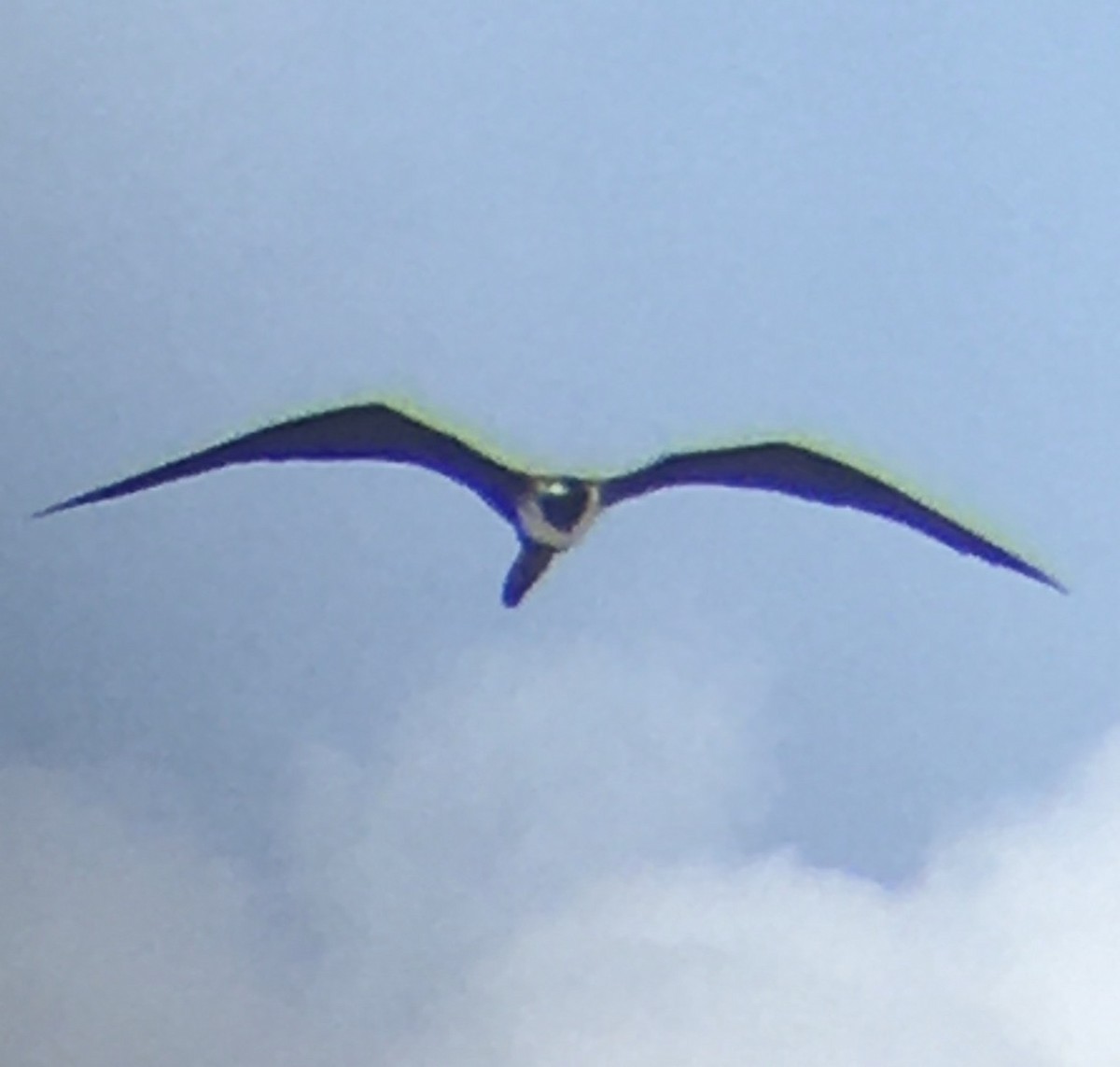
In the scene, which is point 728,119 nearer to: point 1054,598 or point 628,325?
point 628,325

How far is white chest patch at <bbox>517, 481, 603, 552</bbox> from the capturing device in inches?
43.5

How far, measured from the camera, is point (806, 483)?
114 cm

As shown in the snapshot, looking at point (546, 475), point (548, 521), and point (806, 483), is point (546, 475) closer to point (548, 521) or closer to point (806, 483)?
point (548, 521)

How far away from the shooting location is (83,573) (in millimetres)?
1193

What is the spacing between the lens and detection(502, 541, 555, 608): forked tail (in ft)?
3.77

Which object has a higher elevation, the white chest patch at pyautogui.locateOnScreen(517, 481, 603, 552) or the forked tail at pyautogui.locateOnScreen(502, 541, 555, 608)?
the white chest patch at pyautogui.locateOnScreen(517, 481, 603, 552)

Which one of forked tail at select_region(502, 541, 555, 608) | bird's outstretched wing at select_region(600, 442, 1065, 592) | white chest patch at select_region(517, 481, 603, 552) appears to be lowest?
forked tail at select_region(502, 541, 555, 608)

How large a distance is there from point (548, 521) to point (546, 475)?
0.11ft

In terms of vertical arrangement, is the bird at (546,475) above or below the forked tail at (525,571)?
above

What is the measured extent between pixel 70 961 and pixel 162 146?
25.8 inches

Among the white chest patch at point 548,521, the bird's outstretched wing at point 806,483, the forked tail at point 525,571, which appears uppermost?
the bird's outstretched wing at point 806,483

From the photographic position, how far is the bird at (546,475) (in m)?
1.11

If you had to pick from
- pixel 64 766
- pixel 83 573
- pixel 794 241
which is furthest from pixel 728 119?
pixel 64 766

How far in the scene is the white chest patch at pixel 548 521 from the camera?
1.10 metres
